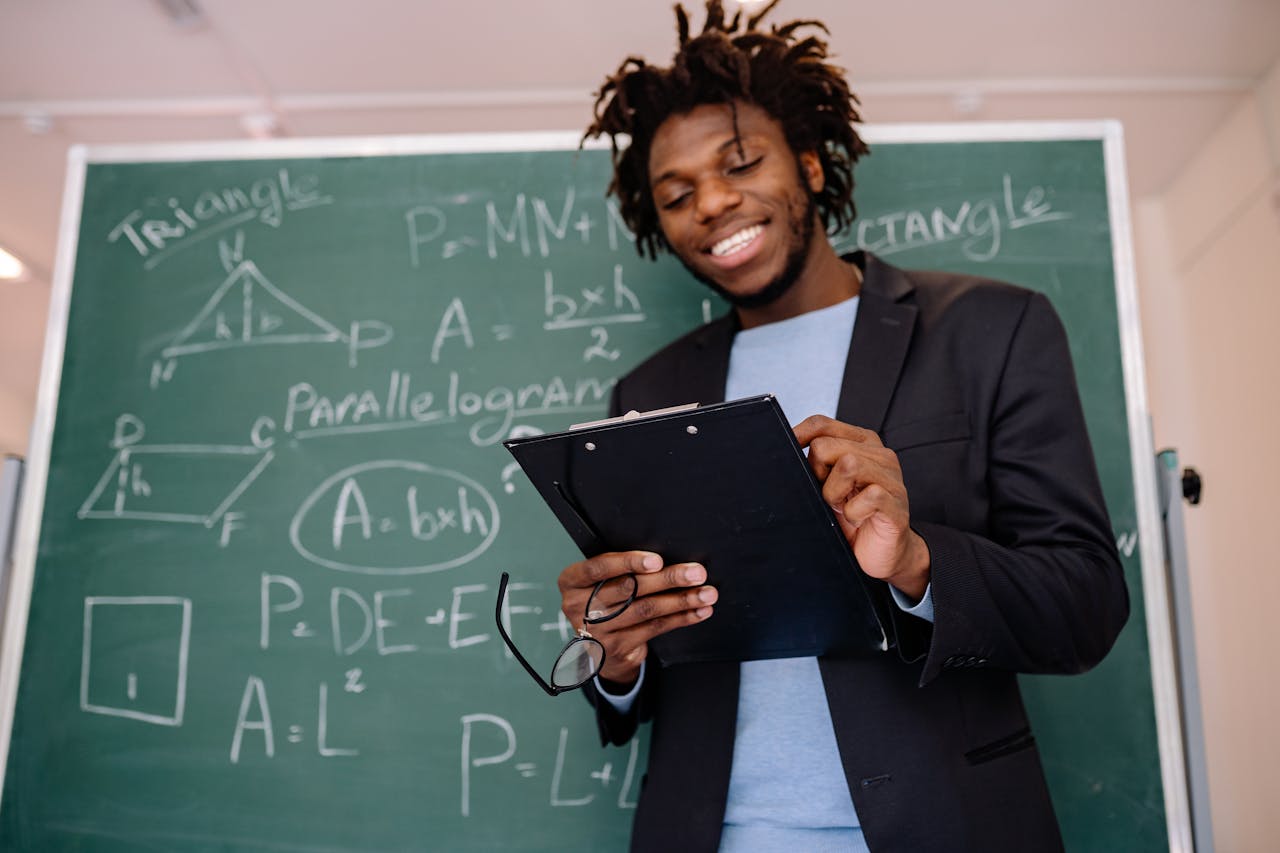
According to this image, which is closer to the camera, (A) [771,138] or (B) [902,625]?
(B) [902,625]

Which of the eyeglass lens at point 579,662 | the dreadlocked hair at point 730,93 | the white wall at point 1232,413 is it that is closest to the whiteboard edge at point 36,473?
the dreadlocked hair at point 730,93

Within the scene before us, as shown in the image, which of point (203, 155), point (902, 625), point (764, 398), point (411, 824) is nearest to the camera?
point (764, 398)

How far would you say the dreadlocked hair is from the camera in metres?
1.54

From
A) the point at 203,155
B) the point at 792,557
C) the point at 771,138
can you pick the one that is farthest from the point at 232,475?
the point at 792,557

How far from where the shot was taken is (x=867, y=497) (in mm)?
922

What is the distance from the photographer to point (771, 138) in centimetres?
153

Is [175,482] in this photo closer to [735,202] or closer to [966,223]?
[735,202]

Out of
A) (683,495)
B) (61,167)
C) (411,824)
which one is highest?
(61,167)

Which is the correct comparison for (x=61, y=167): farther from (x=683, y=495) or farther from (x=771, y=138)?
(x=683, y=495)

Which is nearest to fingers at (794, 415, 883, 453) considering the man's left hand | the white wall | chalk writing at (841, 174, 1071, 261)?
the man's left hand

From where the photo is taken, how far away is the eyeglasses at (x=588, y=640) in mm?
1056

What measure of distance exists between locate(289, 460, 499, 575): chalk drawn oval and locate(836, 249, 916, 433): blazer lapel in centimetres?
83

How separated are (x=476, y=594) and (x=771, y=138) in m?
0.97

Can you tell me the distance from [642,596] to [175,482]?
1.26 m
